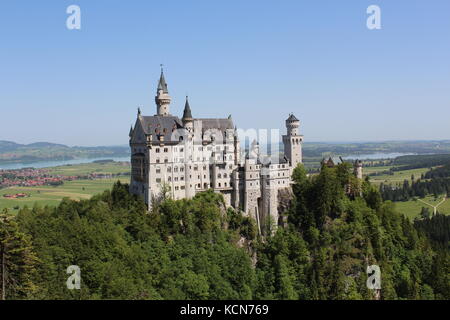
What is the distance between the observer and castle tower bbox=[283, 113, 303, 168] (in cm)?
8575

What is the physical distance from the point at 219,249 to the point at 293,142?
92.0 feet

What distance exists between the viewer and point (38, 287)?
151ft

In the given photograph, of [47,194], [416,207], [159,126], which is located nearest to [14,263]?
[159,126]

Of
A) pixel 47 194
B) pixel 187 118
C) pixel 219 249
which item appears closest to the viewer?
pixel 219 249

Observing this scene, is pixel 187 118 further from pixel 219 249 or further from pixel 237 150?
pixel 219 249

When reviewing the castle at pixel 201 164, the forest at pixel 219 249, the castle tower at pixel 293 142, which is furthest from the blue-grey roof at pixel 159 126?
the castle tower at pixel 293 142

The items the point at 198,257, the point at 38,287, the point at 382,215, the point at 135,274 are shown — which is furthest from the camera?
the point at 382,215

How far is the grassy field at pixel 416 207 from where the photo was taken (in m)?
153

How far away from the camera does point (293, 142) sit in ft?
283

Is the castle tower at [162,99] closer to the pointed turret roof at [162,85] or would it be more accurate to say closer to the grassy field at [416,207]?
the pointed turret roof at [162,85]

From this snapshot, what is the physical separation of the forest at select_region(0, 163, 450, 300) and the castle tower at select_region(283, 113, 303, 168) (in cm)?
237
